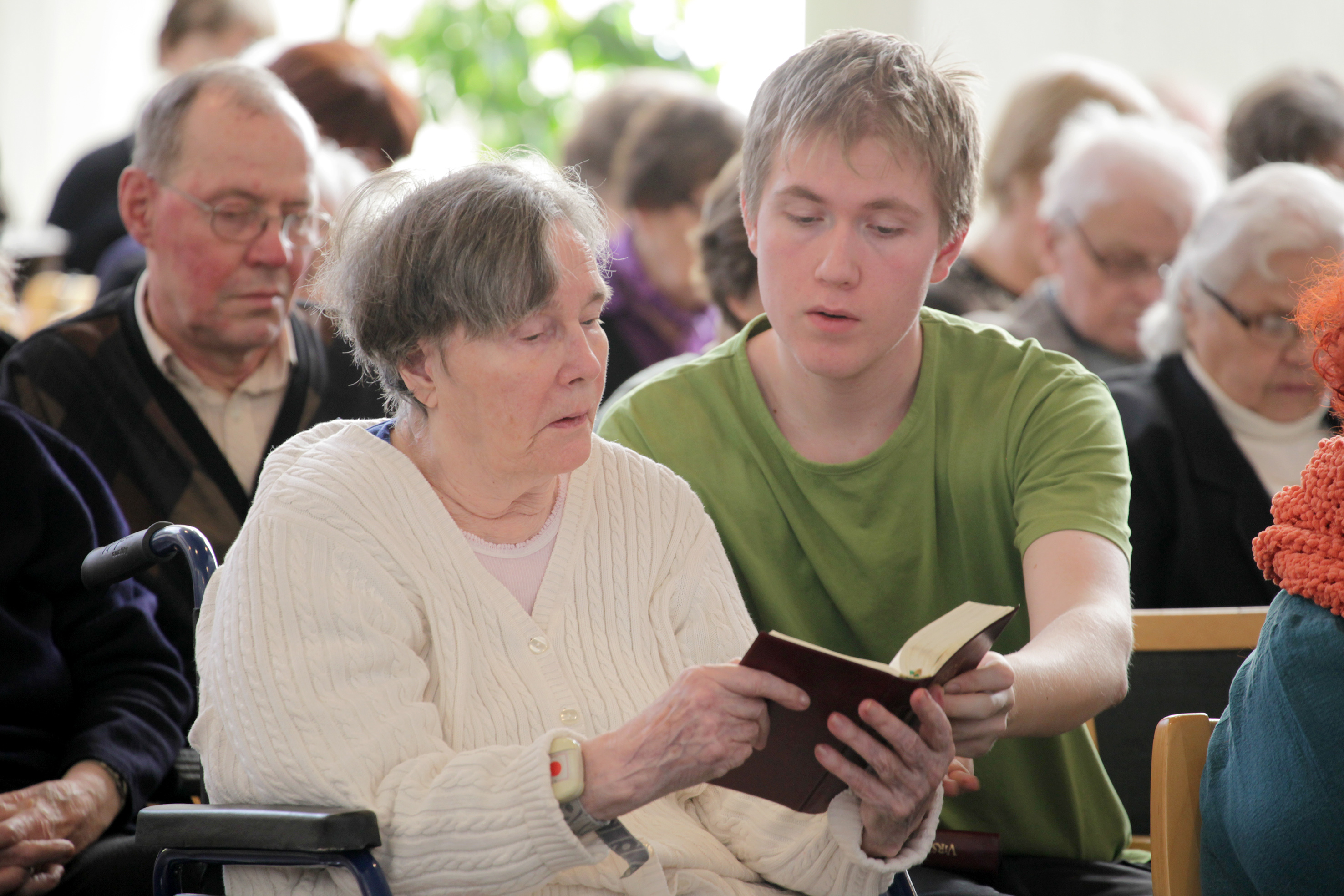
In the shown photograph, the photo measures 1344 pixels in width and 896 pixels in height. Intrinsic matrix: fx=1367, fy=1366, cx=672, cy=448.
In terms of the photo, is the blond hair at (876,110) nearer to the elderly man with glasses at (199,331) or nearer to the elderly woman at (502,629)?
the elderly woman at (502,629)

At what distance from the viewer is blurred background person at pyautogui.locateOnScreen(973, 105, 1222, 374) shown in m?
3.80

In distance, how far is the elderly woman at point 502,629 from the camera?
1.50m

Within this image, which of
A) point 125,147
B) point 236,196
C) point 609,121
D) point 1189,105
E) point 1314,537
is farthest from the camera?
point 1189,105

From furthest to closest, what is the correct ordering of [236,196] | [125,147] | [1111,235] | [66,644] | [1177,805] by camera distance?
[125,147] → [1111,235] → [236,196] → [66,644] → [1177,805]

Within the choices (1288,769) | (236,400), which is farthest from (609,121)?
(1288,769)

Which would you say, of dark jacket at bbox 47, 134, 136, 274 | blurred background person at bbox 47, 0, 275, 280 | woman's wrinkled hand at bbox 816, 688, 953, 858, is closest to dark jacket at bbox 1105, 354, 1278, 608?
woman's wrinkled hand at bbox 816, 688, 953, 858

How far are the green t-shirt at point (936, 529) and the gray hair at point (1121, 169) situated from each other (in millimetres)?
1828

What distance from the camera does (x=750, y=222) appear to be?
213cm

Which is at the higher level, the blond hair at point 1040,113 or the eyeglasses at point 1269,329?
the blond hair at point 1040,113

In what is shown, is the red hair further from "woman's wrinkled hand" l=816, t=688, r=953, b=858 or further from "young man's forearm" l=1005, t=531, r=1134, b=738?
"woman's wrinkled hand" l=816, t=688, r=953, b=858

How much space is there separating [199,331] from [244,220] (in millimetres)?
245

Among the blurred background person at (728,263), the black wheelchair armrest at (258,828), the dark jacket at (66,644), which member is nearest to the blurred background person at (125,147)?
the blurred background person at (728,263)

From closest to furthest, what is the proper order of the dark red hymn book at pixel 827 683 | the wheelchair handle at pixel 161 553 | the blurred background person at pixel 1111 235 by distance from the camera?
the dark red hymn book at pixel 827 683
the wheelchair handle at pixel 161 553
the blurred background person at pixel 1111 235

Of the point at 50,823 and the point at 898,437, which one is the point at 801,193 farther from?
the point at 50,823
